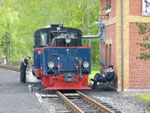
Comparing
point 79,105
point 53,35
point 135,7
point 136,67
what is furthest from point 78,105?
point 135,7

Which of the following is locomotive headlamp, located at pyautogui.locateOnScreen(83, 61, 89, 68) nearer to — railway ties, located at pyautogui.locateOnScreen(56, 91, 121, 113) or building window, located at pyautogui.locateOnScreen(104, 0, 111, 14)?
railway ties, located at pyautogui.locateOnScreen(56, 91, 121, 113)

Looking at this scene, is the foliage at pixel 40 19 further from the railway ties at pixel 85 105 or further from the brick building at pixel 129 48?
the railway ties at pixel 85 105

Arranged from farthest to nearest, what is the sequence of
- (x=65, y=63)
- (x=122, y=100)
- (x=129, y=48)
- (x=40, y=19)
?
(x=40, y=19) < (x=129, y=48) < (x=65, y=63) < (x=122, y=100)

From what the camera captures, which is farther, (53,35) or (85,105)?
(53,35)

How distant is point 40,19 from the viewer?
155ft

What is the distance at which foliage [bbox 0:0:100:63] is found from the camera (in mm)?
39719

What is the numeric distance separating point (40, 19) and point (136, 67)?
31.9 m

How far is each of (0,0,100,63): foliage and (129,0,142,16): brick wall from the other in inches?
790

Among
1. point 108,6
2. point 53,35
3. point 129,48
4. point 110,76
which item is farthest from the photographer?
point 108,6

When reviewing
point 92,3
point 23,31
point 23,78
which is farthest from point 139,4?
point 23,31

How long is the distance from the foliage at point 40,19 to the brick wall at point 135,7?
20075mm

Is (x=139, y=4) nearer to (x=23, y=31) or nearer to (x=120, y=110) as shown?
(x=120, y=110)

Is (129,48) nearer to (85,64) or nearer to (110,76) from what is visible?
(110,76)

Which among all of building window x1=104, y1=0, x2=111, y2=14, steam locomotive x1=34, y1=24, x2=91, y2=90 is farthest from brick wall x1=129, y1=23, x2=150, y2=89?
building window x1=104, y1=0, x2=111, y2=14
